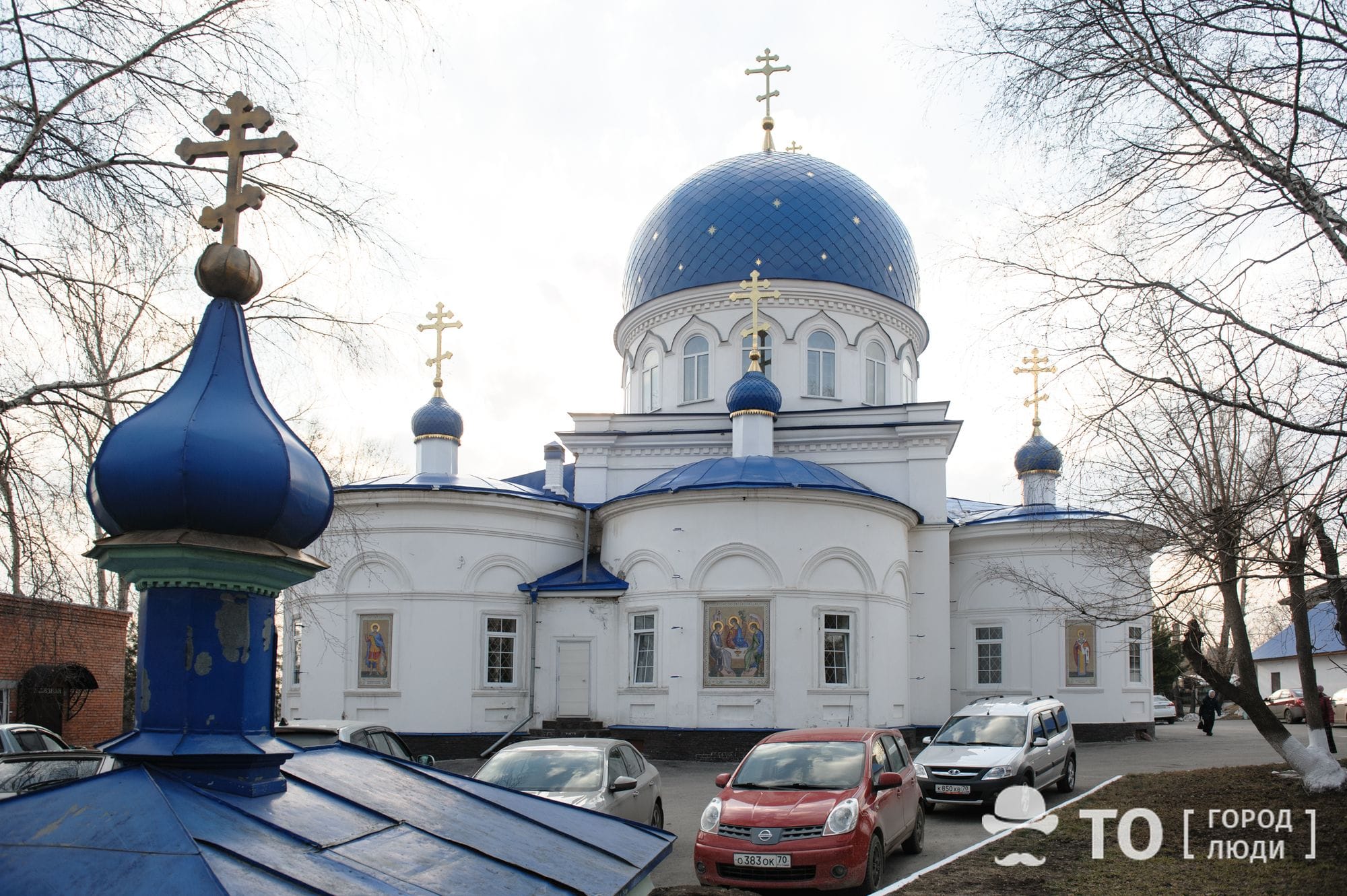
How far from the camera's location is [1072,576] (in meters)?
26.2

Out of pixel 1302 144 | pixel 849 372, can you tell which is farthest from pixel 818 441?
pixel 1302 144

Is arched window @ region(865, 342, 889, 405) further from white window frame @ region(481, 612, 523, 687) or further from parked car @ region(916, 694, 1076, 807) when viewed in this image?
parked car @ region(916, 694, 1076, 807)

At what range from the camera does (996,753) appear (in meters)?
14.7

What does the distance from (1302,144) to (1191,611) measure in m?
6.30

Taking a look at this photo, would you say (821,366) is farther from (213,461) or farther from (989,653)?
(213,461)

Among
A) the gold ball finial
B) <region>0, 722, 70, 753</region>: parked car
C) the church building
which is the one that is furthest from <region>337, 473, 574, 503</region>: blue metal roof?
the gold ball finial

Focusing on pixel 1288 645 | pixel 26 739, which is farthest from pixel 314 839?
pixel 1288 645

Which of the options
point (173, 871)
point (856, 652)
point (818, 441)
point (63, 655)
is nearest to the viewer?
point (173, 871)

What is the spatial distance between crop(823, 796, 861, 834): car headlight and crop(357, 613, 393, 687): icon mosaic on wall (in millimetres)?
14502

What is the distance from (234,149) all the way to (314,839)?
220 centimetres

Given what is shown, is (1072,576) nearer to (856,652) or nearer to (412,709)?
(856,652)

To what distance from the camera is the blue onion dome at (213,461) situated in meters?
3.19

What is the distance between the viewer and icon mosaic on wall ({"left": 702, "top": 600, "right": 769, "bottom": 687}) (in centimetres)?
2119

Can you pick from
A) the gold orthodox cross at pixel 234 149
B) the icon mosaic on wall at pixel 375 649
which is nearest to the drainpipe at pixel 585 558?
the icon mosaic on wall at pixel 375 649
